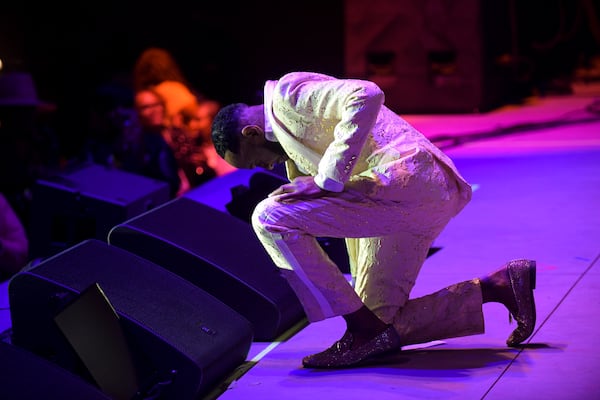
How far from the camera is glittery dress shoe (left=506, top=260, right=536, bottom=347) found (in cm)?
338

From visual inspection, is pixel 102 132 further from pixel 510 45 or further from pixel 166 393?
pixel 510 45

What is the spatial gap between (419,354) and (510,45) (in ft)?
28.9

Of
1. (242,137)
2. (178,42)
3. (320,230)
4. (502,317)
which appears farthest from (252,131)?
(178,42)

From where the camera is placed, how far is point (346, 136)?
3133 millimetres

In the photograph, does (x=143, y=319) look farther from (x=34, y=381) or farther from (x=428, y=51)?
(x=428, y=51)

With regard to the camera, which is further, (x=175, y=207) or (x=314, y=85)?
(x=175, y=207)

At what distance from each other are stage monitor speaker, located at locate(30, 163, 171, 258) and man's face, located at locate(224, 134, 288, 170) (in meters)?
1.83

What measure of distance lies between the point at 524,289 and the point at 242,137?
1.00 metres

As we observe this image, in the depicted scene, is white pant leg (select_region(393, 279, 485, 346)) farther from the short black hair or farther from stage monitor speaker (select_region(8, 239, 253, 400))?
the short black hair

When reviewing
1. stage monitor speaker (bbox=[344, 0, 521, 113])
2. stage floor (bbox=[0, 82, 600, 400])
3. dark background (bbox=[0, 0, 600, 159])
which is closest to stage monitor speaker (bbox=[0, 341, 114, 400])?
stage floor (bbox=[0, 82, 600, 400])

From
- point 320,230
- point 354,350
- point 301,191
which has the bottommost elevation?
point 354,350

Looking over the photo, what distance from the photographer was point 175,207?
13.7 feet

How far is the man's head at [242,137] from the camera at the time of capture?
11.0 feet

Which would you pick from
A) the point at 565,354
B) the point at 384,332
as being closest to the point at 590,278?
the point at 565,354
